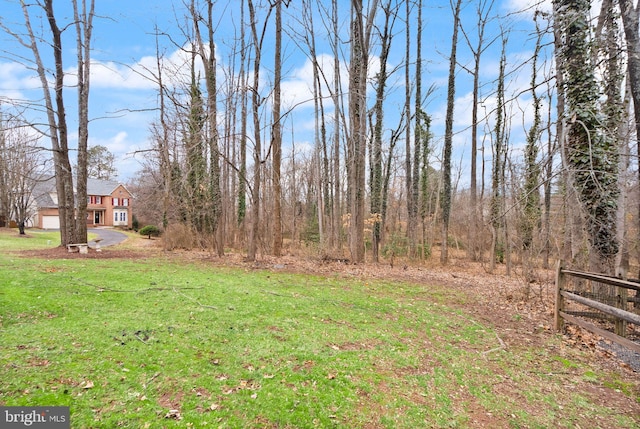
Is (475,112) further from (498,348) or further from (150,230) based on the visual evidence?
(150,230)

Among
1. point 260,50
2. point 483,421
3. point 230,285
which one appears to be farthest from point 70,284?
point 260,50

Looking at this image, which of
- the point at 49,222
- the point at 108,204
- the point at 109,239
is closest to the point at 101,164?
the point at 108,204

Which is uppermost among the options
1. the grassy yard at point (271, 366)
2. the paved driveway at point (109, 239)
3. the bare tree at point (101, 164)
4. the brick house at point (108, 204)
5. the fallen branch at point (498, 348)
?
the bare tree at point (101, 164)

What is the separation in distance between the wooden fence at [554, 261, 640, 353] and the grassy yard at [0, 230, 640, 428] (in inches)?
16.5

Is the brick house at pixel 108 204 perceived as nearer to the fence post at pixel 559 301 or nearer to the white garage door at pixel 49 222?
the white garage door at pixel 49 222

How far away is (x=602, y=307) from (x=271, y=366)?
4.06 metres

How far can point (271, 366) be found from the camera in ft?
10.5

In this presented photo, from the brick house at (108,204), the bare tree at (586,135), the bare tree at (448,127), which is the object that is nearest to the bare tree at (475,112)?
the bare tree at (448,127)

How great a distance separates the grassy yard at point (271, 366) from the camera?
2.51 meters

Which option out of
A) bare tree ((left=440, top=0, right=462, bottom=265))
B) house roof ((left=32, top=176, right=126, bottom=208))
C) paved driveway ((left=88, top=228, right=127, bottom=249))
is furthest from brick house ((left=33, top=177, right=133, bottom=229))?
bare tree ((left=440, top=0, right=462, bottom=265))

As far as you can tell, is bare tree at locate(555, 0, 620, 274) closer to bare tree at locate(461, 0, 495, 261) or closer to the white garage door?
bare tree at locate(461, 0, 495, 261)

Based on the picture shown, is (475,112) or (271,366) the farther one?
(475,112)

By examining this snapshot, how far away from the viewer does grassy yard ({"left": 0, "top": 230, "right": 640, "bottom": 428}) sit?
2506 millimetres

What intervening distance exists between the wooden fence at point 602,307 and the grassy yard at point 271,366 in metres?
0.42
